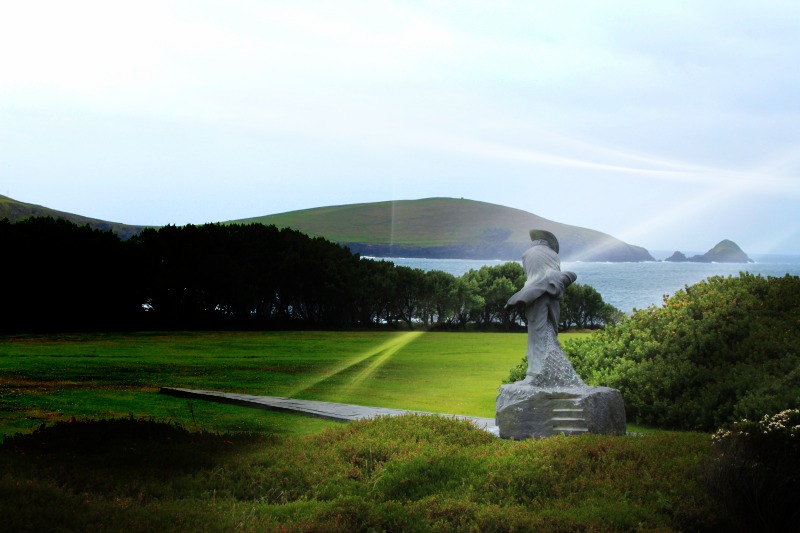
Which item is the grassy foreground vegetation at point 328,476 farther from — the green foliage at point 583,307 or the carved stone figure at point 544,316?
the green foliage at point 583,307

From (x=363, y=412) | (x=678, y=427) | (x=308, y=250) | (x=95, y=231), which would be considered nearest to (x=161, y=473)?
(x=363, y=412)

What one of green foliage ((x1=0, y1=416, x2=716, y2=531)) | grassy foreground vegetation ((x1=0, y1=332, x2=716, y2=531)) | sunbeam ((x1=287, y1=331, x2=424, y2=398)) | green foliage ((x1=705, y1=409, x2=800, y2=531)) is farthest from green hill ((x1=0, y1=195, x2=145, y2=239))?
green foliage ((x1=705, y1=409, x2=800, y2=531))

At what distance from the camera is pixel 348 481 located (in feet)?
24.0

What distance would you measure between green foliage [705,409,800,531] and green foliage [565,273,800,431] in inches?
177

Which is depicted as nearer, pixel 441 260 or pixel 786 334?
pixel 786 334

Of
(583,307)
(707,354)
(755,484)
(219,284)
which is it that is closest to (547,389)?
(755,484)

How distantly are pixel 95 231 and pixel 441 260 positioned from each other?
14085mm

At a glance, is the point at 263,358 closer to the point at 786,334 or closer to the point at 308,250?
the point at 308,250

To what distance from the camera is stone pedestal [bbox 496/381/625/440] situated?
31.3ft

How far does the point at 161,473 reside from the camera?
7410 mm

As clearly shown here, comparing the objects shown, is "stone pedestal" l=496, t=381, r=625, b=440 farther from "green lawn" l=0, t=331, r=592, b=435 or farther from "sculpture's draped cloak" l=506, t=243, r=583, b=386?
"green lawn" l=0, t=331, r=592, b=435

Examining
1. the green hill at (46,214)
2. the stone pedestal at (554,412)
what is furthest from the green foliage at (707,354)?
the green hill at (46,214)

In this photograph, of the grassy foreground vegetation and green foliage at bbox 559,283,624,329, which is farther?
green foliage at bbox 559,283,624,329

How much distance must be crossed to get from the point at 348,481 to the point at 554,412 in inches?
135
